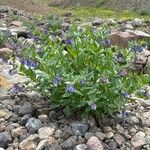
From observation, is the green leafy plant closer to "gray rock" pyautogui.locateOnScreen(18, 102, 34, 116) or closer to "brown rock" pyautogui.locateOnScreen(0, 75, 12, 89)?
"gray rock" pyautogui.locateOnScreen(18, 102, 34, 116)

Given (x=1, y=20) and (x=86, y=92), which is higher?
(x=86, y=92)

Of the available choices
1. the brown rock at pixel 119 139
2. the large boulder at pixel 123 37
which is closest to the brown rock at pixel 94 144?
the brown rock at pixel 119 139

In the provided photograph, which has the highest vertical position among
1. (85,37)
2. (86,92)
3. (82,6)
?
(85,37)

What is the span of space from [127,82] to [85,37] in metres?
0.82

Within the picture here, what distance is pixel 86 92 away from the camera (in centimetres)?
515

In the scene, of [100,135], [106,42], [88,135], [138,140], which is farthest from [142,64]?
[88,135]

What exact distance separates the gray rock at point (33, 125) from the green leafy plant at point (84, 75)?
0.30m

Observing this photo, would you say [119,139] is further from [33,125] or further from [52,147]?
[33,125]

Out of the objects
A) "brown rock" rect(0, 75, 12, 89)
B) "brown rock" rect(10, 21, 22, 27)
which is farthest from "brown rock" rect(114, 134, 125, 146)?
"brown rock" rect(10, 21, 22, 27)

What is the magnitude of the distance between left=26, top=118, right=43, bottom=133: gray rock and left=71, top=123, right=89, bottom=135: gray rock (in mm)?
354

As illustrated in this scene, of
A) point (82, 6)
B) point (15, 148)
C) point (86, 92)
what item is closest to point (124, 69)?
point (86, 92)

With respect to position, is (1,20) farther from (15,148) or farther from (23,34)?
(15,148)

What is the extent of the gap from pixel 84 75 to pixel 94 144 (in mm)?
696

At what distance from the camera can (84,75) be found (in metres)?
5.18
